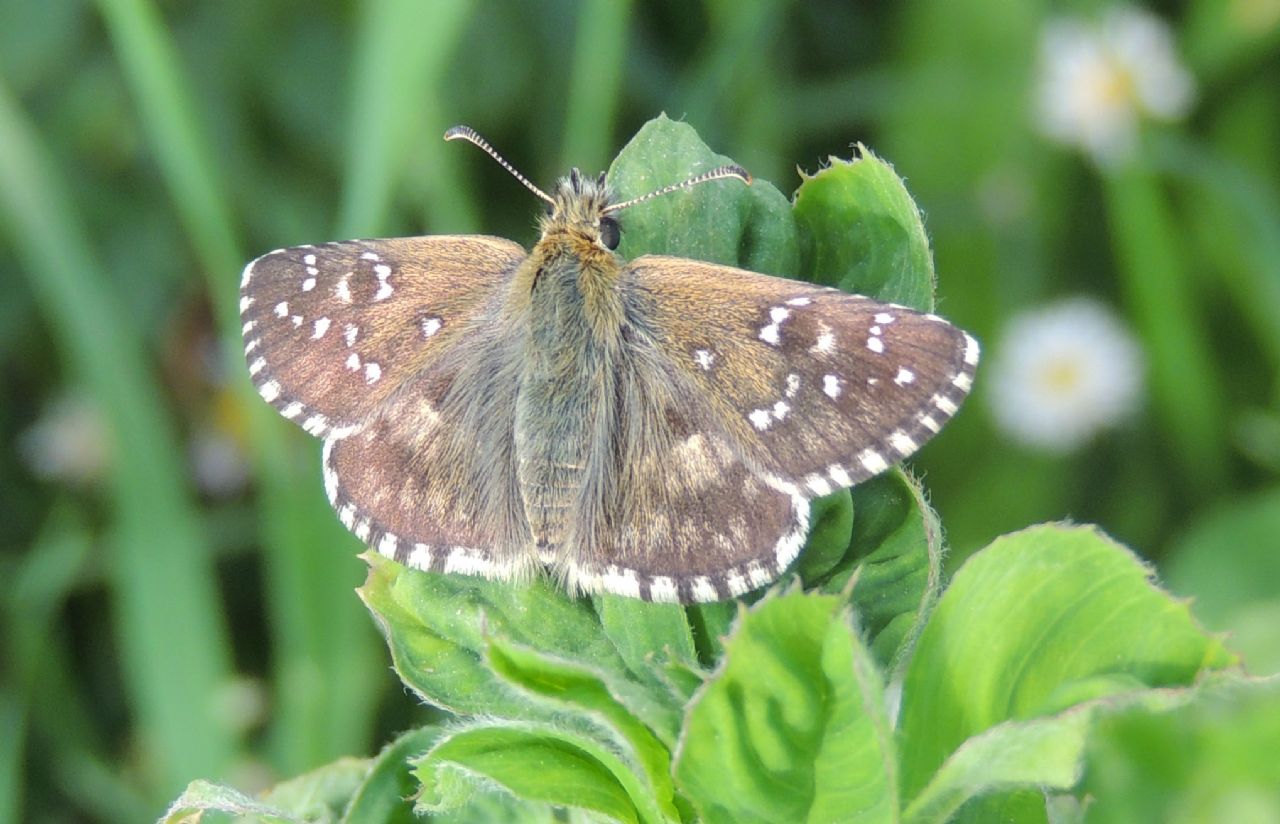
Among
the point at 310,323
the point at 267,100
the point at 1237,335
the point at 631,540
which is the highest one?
the point at 267,100

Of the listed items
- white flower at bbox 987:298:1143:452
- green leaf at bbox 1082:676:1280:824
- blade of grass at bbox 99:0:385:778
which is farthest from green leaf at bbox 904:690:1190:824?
white flower at bbox 987:298:1143:452

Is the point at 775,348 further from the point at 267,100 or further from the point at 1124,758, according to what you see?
the point at 267,100

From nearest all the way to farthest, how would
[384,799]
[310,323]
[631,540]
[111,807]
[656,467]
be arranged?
[384,799] < [631,540] < [656,467] < [310,323] < [111,807]

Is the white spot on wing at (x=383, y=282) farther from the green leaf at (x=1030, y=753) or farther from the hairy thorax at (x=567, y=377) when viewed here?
the green leaf at (x=1030, y=753)

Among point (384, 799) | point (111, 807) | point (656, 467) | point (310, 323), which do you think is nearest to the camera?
point (384, 799)

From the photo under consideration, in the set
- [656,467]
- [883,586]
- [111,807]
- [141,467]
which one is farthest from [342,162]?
[883,586]

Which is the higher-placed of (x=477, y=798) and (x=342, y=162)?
(x=342, y=162)

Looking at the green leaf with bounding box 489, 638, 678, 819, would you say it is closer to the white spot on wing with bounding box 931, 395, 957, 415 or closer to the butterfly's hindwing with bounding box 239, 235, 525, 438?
the white spot on wing with bounding box 931, 395, 957, 415

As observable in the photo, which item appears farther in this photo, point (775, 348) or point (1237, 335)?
point (1237, 335)

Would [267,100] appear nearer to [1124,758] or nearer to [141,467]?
[141,467]
